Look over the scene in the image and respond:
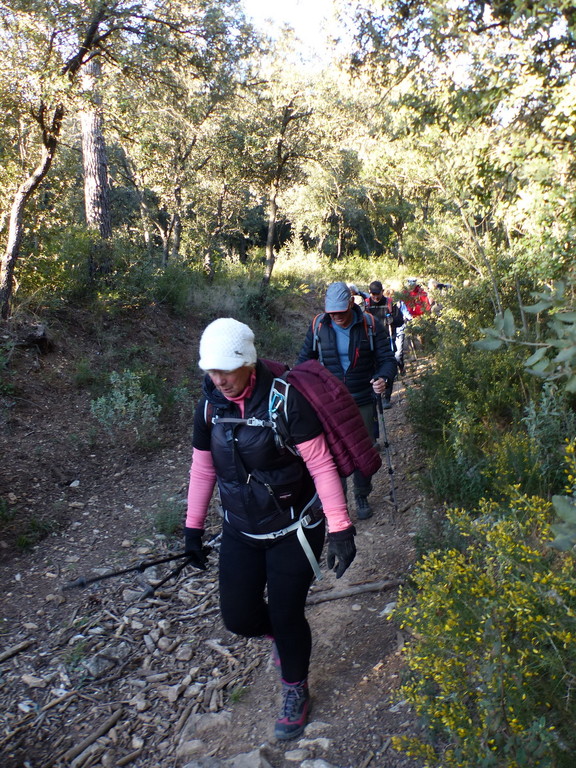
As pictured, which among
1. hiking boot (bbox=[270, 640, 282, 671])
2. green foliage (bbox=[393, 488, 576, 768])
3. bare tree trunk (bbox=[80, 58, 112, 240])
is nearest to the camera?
green foliage (bbox=[393, 488, 576, 768])

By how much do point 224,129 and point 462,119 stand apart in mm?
9208

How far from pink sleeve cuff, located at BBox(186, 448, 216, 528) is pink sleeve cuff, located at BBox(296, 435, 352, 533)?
0.63m

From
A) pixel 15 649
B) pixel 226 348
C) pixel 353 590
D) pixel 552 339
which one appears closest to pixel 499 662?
pixel 552 339

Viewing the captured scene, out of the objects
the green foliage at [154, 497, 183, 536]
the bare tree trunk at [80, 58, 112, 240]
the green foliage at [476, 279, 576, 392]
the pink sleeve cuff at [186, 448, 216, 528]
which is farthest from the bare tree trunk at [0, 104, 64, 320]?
the green foliage at [476, 279, 576, 392]

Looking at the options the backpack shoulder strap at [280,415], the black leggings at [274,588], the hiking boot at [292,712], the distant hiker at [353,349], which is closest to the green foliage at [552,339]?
the backpack shoulder strap at [280,415]

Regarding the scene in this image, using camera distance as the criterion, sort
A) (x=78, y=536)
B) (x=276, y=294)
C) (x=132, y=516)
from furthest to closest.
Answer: (x=276, y=294)
(x=132, y=516)
(x=78, y=536)

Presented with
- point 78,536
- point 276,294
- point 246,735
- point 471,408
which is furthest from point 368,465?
point 276,294

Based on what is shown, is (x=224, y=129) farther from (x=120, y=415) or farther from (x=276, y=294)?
(x=120, y=415)

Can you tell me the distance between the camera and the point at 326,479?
2.93m

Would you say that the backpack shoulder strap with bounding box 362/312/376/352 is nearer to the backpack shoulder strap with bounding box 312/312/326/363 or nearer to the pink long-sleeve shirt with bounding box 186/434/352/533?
the backpack shoulder strap with bounding box 312/312/326/363

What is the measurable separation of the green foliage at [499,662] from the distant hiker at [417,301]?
29.2 feet

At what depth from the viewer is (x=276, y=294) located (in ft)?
50.0

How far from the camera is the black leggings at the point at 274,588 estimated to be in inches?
119

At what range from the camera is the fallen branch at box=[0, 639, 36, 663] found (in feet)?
13.2
